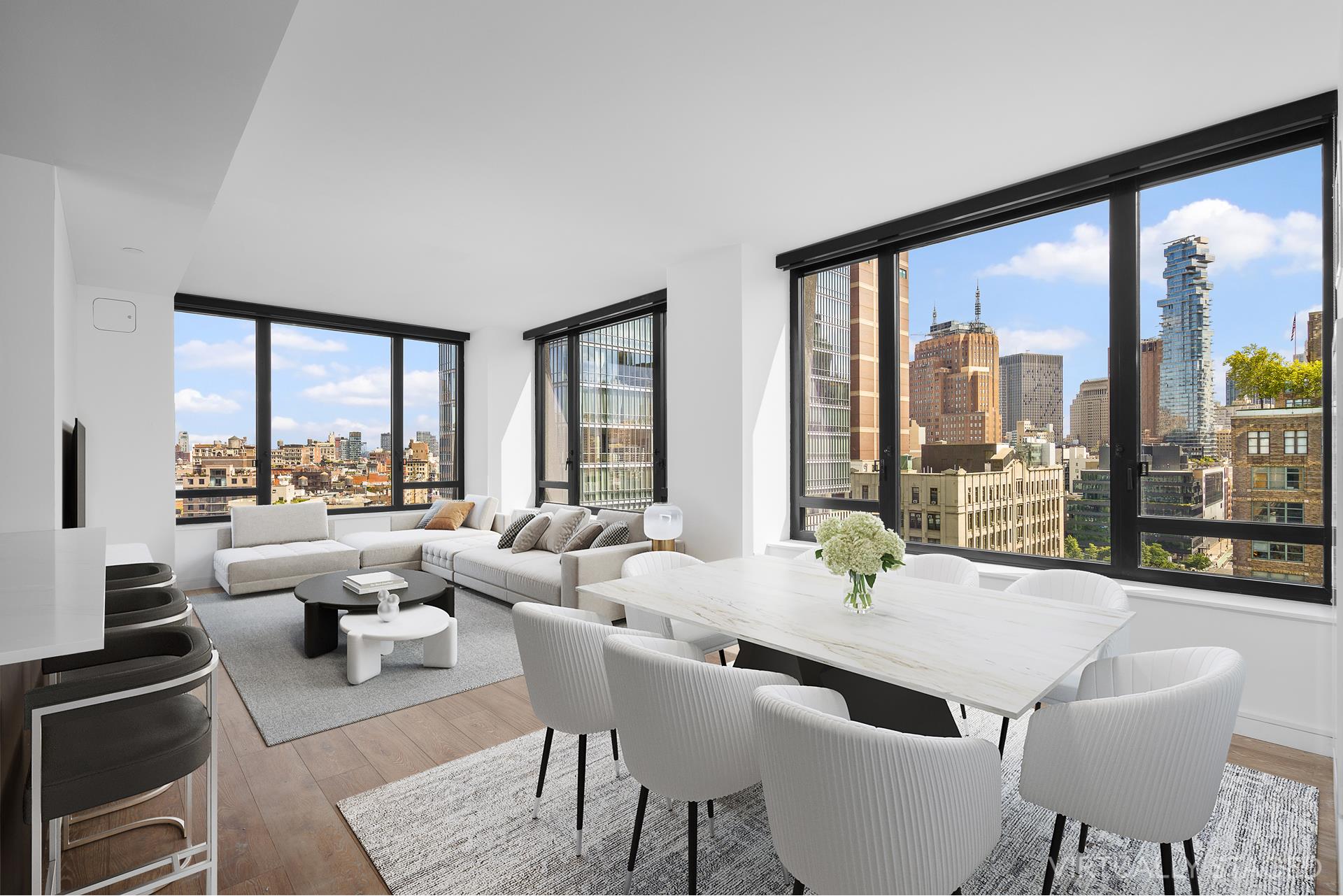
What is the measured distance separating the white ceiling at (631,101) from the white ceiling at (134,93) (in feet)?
0.04

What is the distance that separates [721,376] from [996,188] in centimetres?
206

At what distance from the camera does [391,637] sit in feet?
11.4

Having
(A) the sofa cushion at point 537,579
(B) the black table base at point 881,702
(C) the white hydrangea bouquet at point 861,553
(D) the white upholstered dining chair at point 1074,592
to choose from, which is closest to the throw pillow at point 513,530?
(A) the sofa cushion at point 537,579

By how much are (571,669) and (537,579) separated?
9.18 feet

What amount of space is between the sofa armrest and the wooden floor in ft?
3.32

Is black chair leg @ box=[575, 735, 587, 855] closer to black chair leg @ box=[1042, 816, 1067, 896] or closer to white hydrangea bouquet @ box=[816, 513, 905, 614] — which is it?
white hydrangea bouquet @ box=[816, 513, 905, 614]

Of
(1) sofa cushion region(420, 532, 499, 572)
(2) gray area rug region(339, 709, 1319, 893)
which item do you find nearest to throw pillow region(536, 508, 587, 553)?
(1) sofa cushion region(420, 532, 499, 572)

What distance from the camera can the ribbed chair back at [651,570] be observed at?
8.88ft

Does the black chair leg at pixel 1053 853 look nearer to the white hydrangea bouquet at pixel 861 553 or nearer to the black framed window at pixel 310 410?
the white hydrangea bouquet at pixel 861 553

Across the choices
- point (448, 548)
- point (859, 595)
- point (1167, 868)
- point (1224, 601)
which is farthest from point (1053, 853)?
point (448, 548)

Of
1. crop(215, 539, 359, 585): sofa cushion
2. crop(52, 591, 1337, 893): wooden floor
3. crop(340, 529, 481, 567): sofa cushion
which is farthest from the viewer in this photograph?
crop(340, 529, 481, 567): sofa cushion

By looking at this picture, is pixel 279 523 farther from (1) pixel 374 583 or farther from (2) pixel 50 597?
(2) pixel 50 597

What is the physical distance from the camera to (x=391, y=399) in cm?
745

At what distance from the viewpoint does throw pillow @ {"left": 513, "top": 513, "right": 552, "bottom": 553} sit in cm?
558
